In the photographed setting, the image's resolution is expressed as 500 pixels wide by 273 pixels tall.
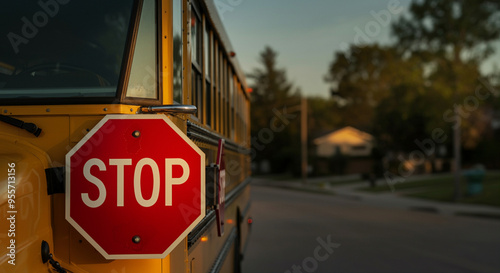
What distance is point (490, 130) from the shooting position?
4700cm

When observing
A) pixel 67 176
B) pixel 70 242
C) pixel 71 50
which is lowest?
pixel 70 242

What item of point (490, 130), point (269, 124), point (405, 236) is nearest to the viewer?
point (405, 236)

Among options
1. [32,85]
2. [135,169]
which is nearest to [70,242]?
[135,169]

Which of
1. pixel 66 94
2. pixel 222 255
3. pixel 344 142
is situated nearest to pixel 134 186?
pixel 66 94

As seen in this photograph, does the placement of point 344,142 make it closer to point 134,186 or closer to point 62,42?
point 62,42

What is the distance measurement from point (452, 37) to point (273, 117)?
152ft

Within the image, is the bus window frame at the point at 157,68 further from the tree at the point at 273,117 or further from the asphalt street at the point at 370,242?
the tree at the point at 273,117

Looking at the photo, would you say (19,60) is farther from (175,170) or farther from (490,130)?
(490,130)

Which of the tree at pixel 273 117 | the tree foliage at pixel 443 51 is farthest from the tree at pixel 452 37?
the tree at pixel 273 117

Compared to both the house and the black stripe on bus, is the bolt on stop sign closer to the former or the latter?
the black stripe on bus

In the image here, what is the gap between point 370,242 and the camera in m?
10.9

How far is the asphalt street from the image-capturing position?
846 cm

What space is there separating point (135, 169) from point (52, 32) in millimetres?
828

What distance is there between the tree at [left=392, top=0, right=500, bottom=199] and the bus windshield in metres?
18.8
